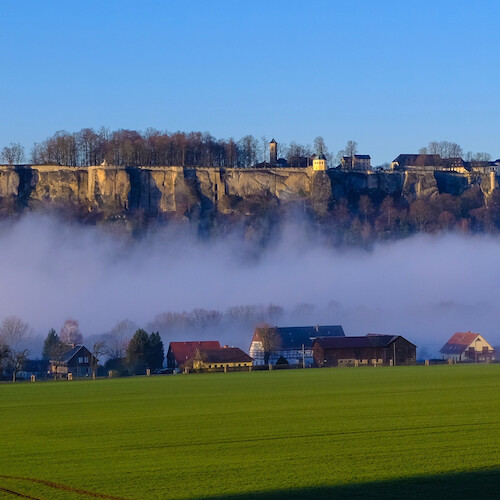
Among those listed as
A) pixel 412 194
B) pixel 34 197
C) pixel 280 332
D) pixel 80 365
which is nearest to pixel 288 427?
pixel 80 365

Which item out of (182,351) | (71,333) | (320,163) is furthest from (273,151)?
(182,351)

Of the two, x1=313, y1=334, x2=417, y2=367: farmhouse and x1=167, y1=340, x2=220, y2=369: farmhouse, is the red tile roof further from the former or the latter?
x1=167, y1=340, x2=220, y2=369: farmhouse

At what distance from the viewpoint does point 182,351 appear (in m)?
80.2

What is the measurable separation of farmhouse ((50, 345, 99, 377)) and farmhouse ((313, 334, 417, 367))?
54.0 ft

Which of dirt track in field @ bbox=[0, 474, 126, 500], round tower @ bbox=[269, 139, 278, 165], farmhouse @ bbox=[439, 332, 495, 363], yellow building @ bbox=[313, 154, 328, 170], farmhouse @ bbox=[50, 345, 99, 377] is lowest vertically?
dirt track in field @ bbox=[0, 474, 126, 500]

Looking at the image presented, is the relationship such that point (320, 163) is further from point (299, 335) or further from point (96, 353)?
point (96, 353)

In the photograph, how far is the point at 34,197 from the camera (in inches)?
5748

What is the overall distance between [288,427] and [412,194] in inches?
5429

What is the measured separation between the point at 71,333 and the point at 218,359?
107ft

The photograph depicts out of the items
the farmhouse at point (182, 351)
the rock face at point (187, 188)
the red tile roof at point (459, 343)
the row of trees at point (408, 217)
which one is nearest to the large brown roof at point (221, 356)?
the farmhouse at point (182, 351)

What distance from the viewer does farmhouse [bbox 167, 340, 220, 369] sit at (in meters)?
78.6

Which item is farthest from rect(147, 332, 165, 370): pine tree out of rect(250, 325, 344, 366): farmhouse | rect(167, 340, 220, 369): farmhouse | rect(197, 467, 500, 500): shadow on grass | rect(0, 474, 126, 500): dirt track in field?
rect(197, 467, 500, 500): shadow on grass

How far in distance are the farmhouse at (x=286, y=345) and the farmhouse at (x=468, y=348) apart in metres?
10.6

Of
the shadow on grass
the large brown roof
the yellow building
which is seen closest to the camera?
the shadow on grass
